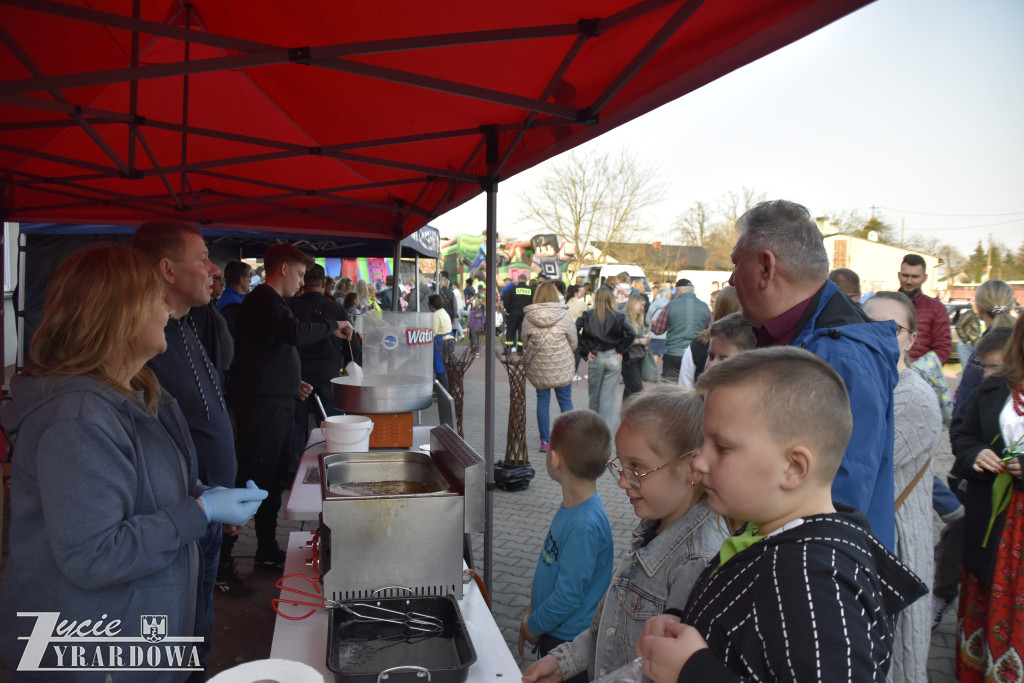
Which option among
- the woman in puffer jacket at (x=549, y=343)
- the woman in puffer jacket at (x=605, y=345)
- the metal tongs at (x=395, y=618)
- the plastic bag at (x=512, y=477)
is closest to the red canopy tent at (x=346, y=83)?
the metal tongs at (x=395, y=618)

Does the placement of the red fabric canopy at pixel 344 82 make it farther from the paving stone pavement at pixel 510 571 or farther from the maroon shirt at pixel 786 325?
the paving stone pavement at pixel 510 571

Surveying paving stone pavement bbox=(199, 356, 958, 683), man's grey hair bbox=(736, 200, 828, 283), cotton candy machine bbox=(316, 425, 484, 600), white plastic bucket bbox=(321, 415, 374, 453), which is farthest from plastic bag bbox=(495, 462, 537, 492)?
man's grey hair bbox=(736, 200, 828, 283)

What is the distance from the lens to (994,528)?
295cm

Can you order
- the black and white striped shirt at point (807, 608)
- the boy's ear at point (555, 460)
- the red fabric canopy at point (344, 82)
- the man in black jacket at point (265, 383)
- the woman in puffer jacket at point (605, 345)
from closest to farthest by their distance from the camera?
the black and white striped shirt at point (807, 608)
the red fabric canopy at point (344, 82)
the boy's ear at point (555, 460)
the man in black jacket at point (265, 383)
the woman in puffer jacket at point (605, 345)

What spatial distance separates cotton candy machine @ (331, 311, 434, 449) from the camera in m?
3.41

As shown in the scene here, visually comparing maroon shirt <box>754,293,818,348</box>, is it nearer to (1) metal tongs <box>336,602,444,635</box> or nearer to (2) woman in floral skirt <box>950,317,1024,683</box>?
(1) metal tongs <box>336,602,444,635</box>

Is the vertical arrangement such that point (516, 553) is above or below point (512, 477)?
below

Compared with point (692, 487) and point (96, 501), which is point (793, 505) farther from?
point (96, 501)

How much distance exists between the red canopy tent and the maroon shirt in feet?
2.30

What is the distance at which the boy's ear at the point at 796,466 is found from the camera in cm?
109

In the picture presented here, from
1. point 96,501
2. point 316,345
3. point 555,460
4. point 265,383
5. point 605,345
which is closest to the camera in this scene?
point 96,501

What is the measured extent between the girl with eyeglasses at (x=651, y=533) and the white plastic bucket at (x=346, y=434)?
1.42 m

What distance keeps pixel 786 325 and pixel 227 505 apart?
5.51 ft

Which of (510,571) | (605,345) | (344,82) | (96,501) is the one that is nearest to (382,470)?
(96,501)
